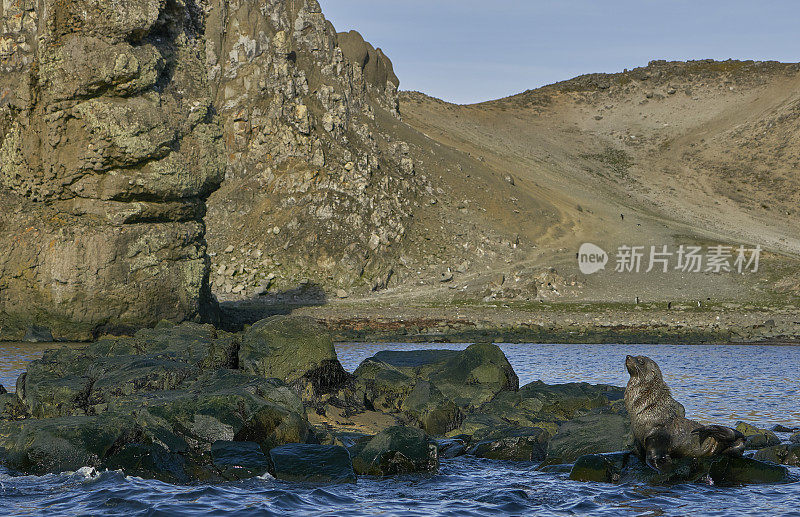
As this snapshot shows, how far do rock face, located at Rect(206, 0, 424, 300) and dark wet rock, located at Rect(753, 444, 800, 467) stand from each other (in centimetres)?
5281

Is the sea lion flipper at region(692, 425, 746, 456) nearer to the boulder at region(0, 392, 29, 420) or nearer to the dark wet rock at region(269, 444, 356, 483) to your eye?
the dark wet rock at region(269, 444, 356, 483)

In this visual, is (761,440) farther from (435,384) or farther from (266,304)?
(266,304)

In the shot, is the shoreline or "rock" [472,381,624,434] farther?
the shoreline

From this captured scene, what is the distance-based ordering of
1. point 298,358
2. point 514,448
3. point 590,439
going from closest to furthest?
point 590,439, point 514,448, point 298,358

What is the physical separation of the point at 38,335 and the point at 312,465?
106 feet

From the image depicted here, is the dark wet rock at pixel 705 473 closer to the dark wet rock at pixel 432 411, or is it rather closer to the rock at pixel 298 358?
the dark wet rock at pixel 432 411

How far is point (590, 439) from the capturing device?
16172 mm

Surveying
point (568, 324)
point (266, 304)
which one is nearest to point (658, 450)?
point (568, 324)

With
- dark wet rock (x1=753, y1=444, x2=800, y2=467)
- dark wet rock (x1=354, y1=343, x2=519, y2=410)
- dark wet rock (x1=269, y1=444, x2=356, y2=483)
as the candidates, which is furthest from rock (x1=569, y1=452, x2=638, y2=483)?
dark wet rock (x1=354, y1=343, x2=519, y2=410)

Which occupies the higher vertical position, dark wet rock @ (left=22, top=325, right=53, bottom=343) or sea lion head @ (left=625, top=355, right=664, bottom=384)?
sea lion head @ (left=625, top=355, right=664, bottom=384)

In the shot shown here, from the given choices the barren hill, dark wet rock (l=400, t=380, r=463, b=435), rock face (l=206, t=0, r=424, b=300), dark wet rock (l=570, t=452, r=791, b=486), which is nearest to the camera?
dark wet rock (l=570, t=452, r=791, b=486)

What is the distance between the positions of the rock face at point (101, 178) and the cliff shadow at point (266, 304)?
679 centimetres

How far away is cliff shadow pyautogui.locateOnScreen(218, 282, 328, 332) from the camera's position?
168 feet

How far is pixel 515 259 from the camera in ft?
245
